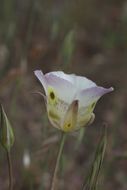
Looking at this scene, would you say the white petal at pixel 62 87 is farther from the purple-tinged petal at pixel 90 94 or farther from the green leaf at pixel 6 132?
the green leaf at pixel 6 132

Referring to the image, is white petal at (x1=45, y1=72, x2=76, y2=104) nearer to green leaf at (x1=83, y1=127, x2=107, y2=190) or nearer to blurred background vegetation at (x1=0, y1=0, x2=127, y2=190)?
green leaf at (x1=83, y1=127, x2=107, y2=190)

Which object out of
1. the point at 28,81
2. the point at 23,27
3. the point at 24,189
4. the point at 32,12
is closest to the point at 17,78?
the point at 32,12

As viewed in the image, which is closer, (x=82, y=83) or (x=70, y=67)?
(x=82, y=83)

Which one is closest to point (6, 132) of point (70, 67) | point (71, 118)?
point (71, 118)

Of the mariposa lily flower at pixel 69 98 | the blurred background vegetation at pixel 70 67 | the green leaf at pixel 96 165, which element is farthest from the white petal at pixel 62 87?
the blurred background vegetation at pixel 70 67

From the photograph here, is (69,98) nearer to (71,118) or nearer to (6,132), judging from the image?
(71,118)

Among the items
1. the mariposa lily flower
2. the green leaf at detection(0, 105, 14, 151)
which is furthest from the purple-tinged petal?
the green leaf at detection(0, 105, 14, 151)

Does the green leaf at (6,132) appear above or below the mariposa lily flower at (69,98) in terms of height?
below
